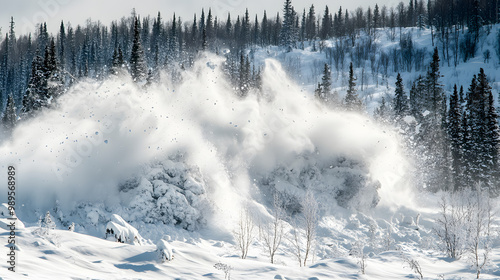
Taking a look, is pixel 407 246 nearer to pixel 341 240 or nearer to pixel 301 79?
pixel 341 240

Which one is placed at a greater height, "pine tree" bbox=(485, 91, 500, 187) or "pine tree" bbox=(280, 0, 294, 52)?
"pine tree" bbox=(280, 0, 294, 52)

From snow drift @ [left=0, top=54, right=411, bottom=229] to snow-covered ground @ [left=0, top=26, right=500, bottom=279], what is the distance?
0.10 meters

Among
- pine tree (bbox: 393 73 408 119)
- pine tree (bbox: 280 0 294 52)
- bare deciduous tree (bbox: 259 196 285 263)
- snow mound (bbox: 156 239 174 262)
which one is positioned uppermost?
pine tree (bbox: 280 0 294 52)

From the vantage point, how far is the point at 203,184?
2631 cm

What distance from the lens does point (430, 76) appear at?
5294 centimetres

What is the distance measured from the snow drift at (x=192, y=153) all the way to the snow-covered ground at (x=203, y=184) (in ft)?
0.31

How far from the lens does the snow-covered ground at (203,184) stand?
573 inches

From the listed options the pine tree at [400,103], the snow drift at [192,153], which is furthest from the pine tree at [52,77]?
the pine tree at [400,103]

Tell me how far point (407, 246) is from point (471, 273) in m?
7.99

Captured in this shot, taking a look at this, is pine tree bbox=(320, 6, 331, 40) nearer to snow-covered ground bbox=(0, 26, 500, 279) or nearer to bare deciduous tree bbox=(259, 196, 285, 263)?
snow-covered ground bbox=(0, 26, 500, 279)

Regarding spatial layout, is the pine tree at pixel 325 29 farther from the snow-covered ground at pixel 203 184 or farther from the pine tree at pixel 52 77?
the pine tree at pixel 52 77

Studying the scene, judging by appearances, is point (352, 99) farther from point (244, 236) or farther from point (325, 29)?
point (325, 29)

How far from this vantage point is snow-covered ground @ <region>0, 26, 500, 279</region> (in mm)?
14562

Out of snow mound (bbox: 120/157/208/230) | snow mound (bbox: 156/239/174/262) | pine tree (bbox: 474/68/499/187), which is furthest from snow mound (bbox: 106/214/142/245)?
pine tree (bbox: 474/68/499/187)
